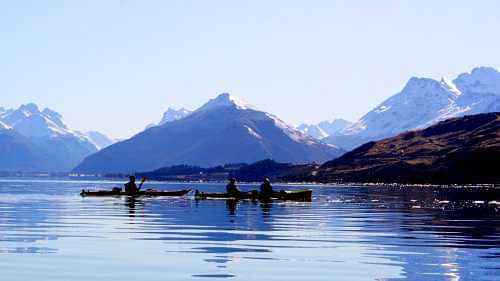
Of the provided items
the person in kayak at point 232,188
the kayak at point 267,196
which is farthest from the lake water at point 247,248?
the kayak at point 267,196

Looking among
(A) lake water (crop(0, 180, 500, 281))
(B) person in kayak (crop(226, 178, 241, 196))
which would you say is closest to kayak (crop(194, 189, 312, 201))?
(B) person in kayak (crop(226, 178, 241, 196))

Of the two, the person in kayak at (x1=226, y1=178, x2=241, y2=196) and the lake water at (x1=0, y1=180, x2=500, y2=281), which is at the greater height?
the person in kayak at (x1=226, y1=178, x2=241, y2=196)

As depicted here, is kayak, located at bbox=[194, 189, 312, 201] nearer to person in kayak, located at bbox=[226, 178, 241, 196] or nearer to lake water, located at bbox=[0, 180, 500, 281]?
person in kayak, located at bbox=[226, 178, 241, 196]

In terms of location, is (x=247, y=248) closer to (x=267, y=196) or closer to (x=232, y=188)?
(x=232, y=188)

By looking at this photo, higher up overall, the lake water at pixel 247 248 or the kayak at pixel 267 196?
the kayak at pixel 267 196

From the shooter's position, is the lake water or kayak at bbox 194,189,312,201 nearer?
the lake water

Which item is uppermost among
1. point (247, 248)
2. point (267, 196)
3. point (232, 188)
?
point (232, 188)

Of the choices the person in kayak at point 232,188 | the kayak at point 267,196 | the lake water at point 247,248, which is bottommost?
the lake water at point 247,248

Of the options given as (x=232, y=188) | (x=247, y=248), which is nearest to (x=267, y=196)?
(x=232, y=188)

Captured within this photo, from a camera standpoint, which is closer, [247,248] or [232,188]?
[247,248]

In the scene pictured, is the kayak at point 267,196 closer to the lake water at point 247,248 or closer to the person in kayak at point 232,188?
the person in kayak at point 232,188

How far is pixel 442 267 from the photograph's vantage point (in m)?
39.5

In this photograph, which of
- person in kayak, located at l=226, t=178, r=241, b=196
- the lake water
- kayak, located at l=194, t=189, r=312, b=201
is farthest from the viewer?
kayak, located at l=194, t=189, r=312, b=201

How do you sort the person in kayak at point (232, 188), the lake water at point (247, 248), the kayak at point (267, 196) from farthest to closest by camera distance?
the kayak at point (267, 196) → the person in kayak at point (232, 188) → the lake water at point (247, 248)
